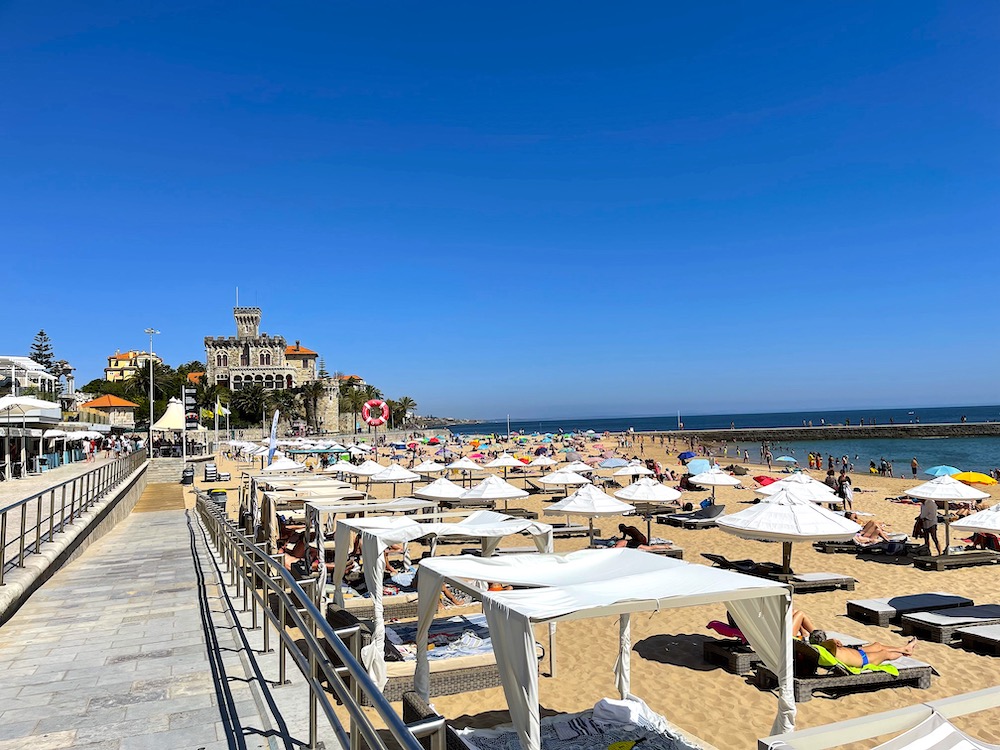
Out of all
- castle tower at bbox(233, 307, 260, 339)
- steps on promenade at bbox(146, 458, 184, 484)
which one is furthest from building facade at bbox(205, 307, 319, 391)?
steps on promenade at bbox(146, 458, 184, 484)

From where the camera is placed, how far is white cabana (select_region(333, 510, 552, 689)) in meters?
7.46

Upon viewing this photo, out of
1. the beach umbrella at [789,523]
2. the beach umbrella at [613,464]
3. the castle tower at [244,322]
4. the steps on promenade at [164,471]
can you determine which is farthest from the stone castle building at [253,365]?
the beach umbrella at [789,523]

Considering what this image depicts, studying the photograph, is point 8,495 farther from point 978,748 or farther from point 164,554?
point 978,748

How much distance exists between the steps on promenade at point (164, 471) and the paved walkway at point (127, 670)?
29017 millimetres

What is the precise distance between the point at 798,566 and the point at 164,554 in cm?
1310

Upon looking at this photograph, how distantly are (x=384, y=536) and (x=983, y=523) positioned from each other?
1001 cm

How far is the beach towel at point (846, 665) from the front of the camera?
24.9 feet

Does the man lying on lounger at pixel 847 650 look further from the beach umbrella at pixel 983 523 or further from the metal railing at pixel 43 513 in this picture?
the metal railing at pixel 43 513

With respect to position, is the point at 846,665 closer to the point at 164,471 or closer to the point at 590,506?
the point at 590,506

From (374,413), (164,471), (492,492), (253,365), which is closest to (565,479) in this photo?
(492,492)

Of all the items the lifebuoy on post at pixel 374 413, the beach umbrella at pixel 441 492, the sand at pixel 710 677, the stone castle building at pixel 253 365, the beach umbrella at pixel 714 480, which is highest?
the stone castle building at pixel 253 365

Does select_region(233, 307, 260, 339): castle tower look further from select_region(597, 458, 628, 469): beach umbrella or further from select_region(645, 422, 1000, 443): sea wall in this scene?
select_region(597, 458, 628, 469): beach umbrella

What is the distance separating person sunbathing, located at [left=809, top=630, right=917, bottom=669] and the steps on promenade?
34880 millimetres

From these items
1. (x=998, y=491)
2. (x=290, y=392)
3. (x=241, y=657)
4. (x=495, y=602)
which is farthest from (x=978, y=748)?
(x=290, y=392)
